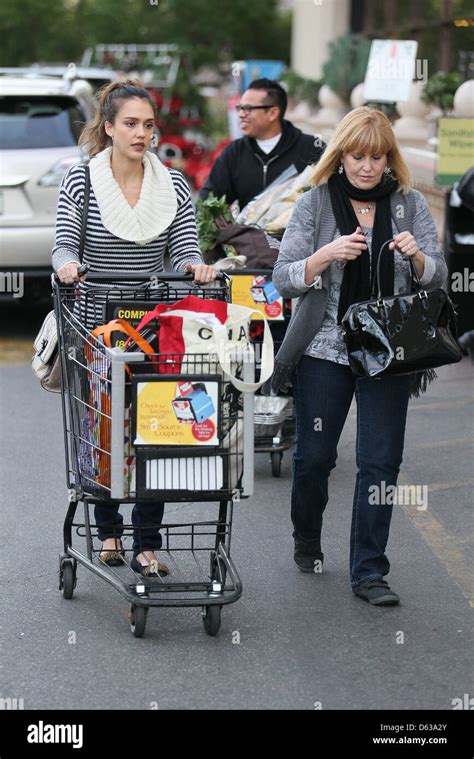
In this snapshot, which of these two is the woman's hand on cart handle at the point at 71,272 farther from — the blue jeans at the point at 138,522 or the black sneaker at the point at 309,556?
the black sneaker at the point at 309,556

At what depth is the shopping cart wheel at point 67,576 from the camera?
17.1 feet

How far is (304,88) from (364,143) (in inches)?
689

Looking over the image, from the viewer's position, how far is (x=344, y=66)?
19.6 meters

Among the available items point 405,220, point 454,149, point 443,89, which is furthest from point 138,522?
point 443,89

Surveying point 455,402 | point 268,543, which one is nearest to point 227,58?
point 455,402

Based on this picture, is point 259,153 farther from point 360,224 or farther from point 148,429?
point 148,429

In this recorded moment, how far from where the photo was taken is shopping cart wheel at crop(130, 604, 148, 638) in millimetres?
4742

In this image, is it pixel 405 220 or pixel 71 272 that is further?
pixel 405 220

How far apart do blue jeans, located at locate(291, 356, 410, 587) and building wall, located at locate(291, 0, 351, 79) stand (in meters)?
16.8

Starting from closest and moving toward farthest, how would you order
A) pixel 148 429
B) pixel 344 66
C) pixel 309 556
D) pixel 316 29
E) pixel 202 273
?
1. pixel 148 429
2. pixel 202 273
3. pixel 309 556
4. pixel 344 66
5. pixel 316 29

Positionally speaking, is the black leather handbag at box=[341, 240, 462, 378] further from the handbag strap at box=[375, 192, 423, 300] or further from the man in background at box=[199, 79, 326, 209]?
the man in background at box=[199, 79, 326, 209]

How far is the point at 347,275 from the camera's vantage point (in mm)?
5109
